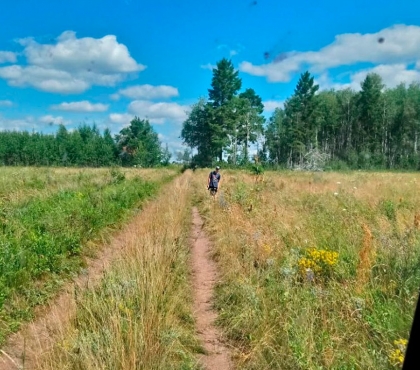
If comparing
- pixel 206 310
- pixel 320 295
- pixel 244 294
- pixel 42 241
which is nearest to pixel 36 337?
pixel 206 310

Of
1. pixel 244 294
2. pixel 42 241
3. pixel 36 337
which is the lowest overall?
pixel 244 294

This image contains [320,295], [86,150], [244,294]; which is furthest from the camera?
[86,150]

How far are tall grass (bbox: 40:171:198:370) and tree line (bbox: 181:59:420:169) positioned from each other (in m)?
53.3

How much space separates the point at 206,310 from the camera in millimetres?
5047

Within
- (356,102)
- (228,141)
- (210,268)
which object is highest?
(356,102)

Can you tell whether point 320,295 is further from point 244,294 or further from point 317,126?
point 317,126

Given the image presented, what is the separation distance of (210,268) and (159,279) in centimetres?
241

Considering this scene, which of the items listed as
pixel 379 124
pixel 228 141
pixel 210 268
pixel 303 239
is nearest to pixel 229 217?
pixel 210 268

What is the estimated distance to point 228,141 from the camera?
64250 millimetres

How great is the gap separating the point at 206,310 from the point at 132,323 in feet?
5.36

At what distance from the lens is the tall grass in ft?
10.3

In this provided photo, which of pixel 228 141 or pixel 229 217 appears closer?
pixel 229 217

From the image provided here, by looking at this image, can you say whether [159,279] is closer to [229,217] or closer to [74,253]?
[74,253]

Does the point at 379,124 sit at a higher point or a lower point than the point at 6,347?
higher
